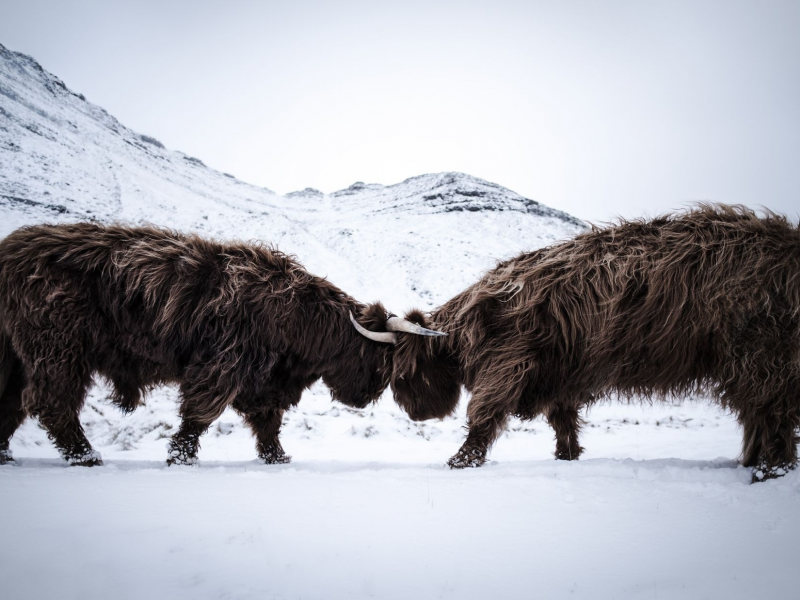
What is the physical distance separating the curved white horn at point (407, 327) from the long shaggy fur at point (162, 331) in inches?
8.5

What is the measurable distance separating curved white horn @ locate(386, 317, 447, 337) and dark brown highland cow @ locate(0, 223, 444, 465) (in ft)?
0.05

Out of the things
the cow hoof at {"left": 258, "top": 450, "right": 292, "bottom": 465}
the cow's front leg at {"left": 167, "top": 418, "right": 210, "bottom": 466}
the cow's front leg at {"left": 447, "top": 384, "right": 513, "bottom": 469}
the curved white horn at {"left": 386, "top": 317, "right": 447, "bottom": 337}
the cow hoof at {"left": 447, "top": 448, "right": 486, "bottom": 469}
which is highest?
the curved white horn at {"left": 386, "top": 317, "right": 447, "bottom": 337}

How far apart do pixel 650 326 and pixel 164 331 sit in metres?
4.01

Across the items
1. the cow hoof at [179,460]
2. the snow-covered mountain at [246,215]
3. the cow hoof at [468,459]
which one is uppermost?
the snow-covered mountain at [246,215]

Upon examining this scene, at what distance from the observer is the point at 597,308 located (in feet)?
11.9

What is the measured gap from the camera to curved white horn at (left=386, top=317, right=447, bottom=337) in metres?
4.16

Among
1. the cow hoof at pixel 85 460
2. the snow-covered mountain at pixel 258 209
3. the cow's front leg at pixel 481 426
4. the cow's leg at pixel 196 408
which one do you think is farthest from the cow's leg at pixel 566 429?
the snow-covered mountain at pixel 258 209

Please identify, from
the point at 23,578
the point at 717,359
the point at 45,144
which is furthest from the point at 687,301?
the point at 45,144

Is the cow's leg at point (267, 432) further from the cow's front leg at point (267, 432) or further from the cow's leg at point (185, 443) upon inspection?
the cow's leg at point (185, 443)

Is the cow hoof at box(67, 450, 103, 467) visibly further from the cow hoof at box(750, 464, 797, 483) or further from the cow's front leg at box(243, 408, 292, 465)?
the cow hoof at box(750, 464, 797, 483)

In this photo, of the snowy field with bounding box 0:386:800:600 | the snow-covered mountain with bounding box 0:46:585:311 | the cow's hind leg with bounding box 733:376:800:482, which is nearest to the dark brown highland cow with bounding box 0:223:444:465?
the snowy field with bounding box 0:386:800:600

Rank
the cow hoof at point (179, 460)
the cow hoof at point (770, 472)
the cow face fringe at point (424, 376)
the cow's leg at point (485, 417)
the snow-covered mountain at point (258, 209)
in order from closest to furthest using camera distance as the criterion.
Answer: the cow hoof at point (770, 472) < the cow's leg at point (485, 417) < the cow hoof at point (179, 460) < the cow face fringe at point (424, 376) < the snow-covered mountain at point (258, 209)

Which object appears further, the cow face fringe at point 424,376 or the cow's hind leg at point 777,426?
the cow face fringe at point 424,376

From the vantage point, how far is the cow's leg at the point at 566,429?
4.41 m
